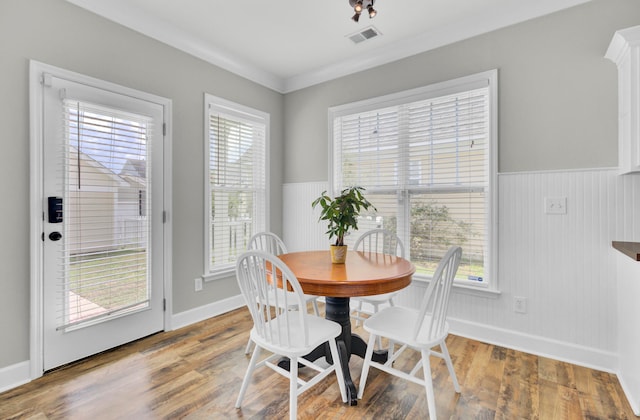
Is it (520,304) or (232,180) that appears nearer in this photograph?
(520,304)

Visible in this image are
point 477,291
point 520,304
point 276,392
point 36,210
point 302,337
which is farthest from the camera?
point 477,291

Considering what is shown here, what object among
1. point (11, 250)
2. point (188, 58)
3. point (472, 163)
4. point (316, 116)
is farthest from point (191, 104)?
point (472, 163)

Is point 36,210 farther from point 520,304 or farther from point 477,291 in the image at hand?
point 520,304

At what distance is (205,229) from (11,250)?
138 centimetres

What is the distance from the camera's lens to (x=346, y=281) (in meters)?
1.67

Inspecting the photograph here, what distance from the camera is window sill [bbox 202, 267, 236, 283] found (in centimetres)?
312

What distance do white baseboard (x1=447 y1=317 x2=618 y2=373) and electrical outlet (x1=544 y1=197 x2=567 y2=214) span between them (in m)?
0.94

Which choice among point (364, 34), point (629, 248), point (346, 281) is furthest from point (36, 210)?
point (629, 248)

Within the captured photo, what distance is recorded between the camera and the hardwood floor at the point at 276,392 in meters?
1.72

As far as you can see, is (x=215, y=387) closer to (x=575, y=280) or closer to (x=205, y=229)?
(x=205, y=229)

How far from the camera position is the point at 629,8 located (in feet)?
6.88

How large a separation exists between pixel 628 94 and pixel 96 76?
11.6ft

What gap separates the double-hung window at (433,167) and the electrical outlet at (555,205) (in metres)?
0.35

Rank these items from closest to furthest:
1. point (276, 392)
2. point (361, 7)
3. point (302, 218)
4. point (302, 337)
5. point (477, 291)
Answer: point (302, 337)
point (361, 7)
point (276, 392)
point (477, 291)
point (302, 218)
